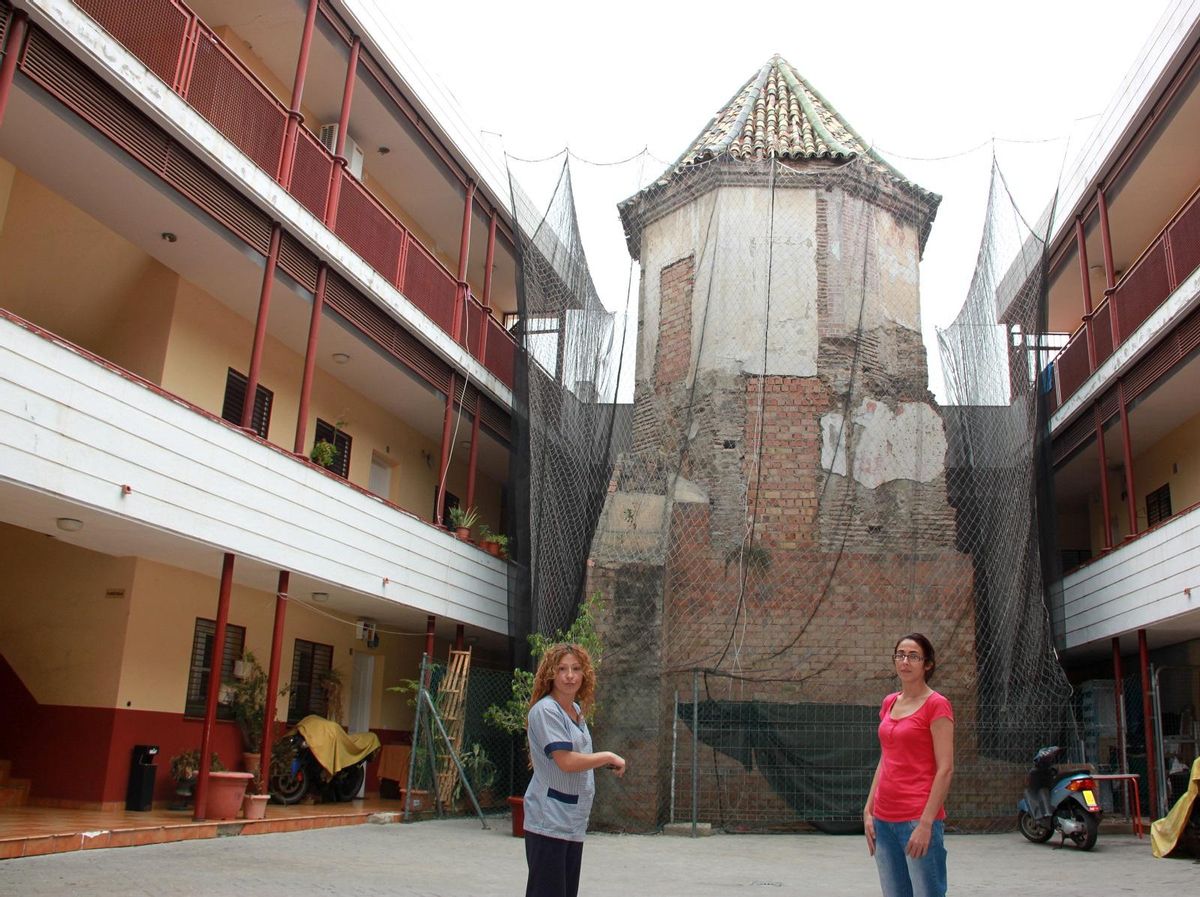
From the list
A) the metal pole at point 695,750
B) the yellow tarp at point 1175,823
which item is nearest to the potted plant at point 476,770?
the metal pole at point 695,750

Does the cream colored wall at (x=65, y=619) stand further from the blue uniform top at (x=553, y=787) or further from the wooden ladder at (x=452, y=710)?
the blue uniform top at (x=553, y=787)

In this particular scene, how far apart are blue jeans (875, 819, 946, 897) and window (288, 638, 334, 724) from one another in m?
10.8

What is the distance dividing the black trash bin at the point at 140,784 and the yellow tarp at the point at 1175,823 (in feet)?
31.6

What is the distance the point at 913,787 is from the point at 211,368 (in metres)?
9.94

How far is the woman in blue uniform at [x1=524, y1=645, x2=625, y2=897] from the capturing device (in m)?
3.62

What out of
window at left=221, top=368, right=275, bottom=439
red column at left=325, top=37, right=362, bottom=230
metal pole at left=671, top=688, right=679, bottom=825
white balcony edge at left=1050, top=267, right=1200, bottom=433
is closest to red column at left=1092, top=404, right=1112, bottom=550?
white balcony edge at left=1050, top=267, right=1200, bottom=433

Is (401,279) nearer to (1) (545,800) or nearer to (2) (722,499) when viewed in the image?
→ (2) (722,499)

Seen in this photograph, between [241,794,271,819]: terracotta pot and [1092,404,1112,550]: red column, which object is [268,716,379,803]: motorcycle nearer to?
[241,794,271,819]: terracotta pot

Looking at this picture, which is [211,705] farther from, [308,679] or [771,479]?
[771,479]

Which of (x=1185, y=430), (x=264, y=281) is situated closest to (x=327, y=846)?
(x=264, y=281)

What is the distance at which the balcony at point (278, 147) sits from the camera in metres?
8.79

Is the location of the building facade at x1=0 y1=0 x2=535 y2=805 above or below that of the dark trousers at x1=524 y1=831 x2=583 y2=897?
above

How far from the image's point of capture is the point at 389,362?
13.2m

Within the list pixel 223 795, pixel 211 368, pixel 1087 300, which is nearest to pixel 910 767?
pixel 223 795
